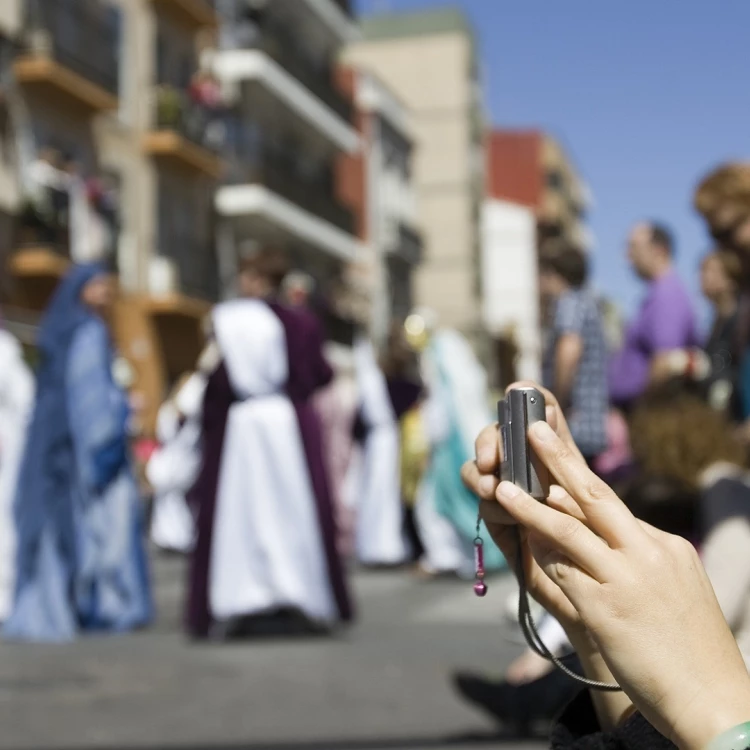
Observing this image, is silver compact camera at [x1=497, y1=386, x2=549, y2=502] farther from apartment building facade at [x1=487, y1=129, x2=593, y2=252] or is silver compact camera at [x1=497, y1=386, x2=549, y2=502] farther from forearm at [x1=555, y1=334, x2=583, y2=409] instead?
apartment building facade at [x1=487, y1=129, x2=593, y2=252]

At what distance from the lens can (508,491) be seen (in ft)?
4.76

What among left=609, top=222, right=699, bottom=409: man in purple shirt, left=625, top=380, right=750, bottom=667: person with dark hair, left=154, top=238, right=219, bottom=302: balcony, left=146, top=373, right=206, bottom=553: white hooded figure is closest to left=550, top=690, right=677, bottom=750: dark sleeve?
left=625, top=380, right=750, bottom=667: person with dark hair

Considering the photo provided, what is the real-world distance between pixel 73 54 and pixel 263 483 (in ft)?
69.4

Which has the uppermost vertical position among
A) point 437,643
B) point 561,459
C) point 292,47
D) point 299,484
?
point 292,47

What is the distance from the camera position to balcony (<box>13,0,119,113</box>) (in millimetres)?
26484

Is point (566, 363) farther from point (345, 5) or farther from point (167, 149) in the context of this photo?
point (345, 5)

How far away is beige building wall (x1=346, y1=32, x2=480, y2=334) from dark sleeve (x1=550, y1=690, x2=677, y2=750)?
5461 cm

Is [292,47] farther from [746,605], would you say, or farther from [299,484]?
[746,605]

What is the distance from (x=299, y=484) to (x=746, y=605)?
5126mm

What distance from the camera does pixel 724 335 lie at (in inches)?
241

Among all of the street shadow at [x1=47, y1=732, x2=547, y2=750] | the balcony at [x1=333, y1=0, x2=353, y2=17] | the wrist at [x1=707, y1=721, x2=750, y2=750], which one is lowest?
the street shadow at [x1=47, y1=732, x2=547, y2=750]

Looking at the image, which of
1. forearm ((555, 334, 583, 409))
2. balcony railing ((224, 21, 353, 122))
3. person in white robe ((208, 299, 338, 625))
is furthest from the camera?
balcony railing ((224, 21, 353, 122))

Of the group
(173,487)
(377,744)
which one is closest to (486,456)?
(377,744)

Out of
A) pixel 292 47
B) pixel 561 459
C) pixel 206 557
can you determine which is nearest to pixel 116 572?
pixel 206 557
